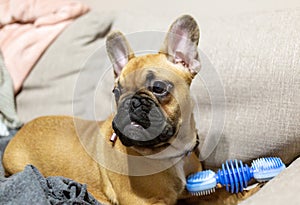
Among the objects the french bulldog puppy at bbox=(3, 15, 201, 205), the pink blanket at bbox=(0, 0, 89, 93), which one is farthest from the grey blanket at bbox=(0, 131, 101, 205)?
the pink blanket at bbox=(0, 0, 89, 93)

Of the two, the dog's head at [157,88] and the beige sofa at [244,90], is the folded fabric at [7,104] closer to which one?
the beige sofa at [244,90]

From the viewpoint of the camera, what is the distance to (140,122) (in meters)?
1.02

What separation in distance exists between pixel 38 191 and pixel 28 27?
95 centimetres

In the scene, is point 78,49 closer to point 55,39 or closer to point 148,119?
point 55,39

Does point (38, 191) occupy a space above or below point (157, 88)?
below

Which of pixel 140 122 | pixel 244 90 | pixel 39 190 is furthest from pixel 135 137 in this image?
pixel 244 90

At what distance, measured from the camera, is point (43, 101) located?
1.71m

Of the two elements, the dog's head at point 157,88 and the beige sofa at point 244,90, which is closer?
the dog's head at point 157,88

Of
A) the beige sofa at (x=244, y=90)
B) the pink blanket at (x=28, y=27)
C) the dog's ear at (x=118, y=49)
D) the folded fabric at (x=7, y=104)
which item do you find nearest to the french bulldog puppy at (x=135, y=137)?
the dog's ear at (x=118, y=49)

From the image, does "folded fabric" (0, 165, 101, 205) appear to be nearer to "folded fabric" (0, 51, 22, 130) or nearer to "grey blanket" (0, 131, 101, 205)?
"grey blanket" (0, 131, 101, 205)

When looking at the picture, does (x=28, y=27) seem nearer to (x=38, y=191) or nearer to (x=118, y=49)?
(x=118, y=49)

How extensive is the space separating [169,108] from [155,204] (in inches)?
10.4

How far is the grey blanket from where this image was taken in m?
1.03

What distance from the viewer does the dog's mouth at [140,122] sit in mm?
1013
